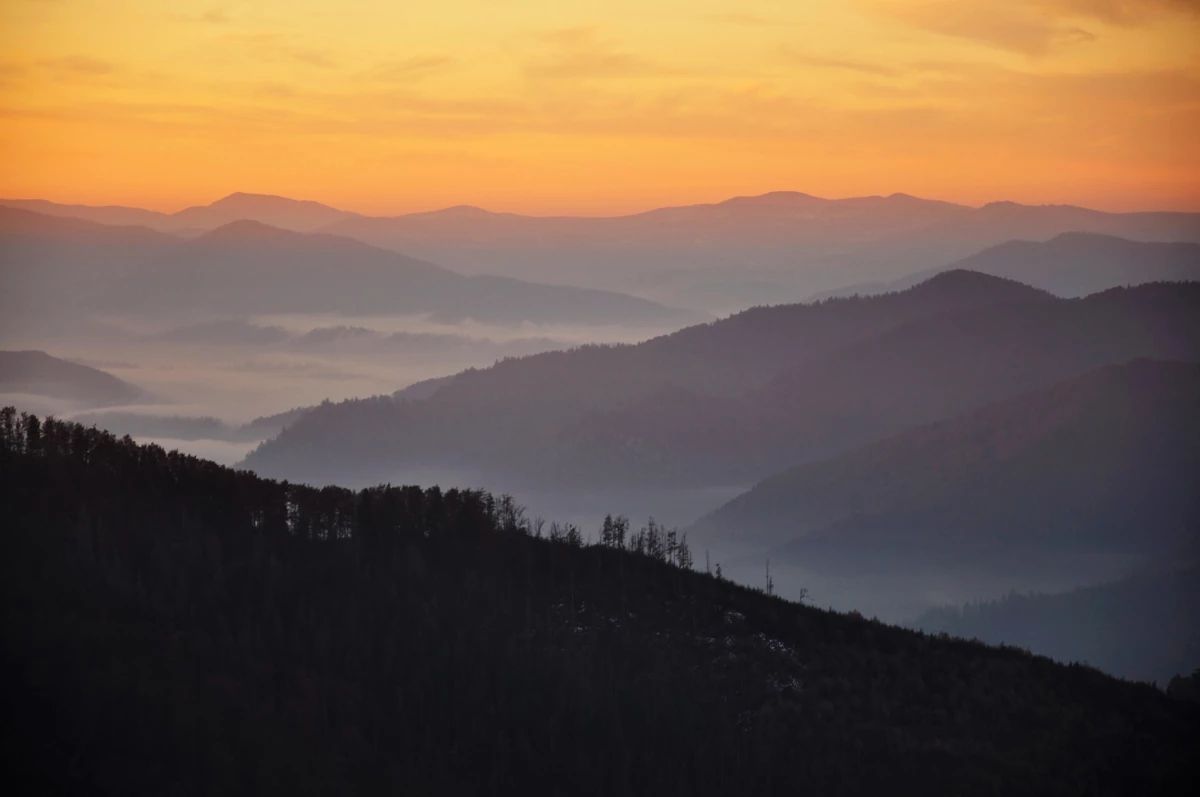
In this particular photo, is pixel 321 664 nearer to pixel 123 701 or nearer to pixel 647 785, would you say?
pixel 123 701

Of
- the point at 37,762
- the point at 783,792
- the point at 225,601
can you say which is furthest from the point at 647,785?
the point at 37,762

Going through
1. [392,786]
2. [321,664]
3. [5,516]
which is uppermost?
[5,516]

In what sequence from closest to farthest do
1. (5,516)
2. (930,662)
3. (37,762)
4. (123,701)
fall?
1. (37,762)
2. (123,701)
3. (5,516)
4. (930,662)

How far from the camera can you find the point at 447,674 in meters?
114

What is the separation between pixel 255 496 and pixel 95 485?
13170 millimetres

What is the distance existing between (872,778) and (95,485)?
6611 cm

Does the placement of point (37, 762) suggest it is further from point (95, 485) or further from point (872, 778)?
point (872, 778)

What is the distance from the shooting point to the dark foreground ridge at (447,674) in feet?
330

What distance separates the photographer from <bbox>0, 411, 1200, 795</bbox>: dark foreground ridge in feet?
330

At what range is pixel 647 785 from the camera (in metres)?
110

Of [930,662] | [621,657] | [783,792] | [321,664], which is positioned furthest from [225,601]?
[930,662]

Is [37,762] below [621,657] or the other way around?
below

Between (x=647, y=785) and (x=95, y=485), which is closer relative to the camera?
(x=647, y=785)

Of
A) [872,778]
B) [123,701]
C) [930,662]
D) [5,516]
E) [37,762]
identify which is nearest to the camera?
A: [37,762]
